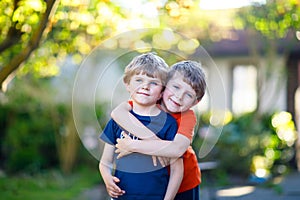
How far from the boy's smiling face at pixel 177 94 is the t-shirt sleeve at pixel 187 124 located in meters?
0.05

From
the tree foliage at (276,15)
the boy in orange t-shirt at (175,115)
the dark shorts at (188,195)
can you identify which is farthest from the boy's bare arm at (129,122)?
the tree foliage at (276,15)

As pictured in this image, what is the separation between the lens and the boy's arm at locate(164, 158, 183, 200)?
10.3 ft

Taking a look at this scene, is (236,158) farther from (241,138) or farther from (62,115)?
(62,115)

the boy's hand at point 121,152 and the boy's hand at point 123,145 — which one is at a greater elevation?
the boy's hand at point 123,145

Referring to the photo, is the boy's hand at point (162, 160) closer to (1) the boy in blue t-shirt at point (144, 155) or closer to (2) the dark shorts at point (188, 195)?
(1) the boy in blue t-shirt at point (144, 155)

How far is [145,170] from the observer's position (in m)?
3.13

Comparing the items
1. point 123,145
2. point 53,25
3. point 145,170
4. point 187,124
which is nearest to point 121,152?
point 123,145

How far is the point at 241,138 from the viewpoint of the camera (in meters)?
10.1

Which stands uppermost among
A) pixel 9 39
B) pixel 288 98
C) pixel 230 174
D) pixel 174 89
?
pixel 9 39

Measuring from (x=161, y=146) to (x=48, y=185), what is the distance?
6663 millimetres

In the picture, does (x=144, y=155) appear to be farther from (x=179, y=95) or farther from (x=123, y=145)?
(x=179, y=95)

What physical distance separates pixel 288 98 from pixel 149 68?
9.32m

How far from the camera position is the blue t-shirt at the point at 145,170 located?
3.10 m

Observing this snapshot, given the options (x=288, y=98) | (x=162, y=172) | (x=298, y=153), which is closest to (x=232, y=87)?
(x=288, y=98)
